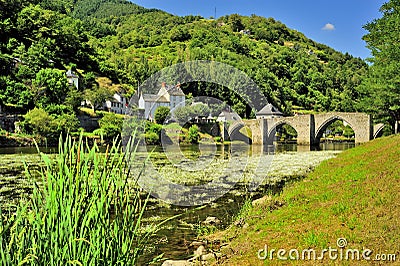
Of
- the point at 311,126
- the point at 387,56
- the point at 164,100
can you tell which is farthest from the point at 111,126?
the point at 387,56

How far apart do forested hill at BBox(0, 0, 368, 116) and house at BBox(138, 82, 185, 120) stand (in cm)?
782

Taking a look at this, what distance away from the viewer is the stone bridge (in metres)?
52.7

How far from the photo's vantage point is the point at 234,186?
60.8 ft

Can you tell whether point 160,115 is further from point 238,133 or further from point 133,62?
point 133,62

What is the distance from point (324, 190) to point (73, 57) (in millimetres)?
96966

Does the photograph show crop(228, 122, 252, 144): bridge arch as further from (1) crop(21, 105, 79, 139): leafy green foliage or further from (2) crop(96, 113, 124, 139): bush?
(1) crop(21, 105, 79, 139): leafy green foliage

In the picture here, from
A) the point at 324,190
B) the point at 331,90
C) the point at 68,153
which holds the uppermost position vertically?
the point at 331,90

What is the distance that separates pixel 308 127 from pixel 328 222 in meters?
52.7

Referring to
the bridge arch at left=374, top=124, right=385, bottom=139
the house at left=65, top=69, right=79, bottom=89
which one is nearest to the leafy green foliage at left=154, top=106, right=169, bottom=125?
the house at left=65, top=69, right=79, bottom=89

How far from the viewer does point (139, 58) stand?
132m

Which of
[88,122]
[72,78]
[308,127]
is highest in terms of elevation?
[72,78]

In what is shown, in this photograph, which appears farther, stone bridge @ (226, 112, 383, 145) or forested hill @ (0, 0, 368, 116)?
forested hill @ (0, 0, 368, 116)

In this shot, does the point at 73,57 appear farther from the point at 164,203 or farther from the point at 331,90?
the point at 164,203

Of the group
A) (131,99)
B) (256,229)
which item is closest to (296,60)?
(131,99)
